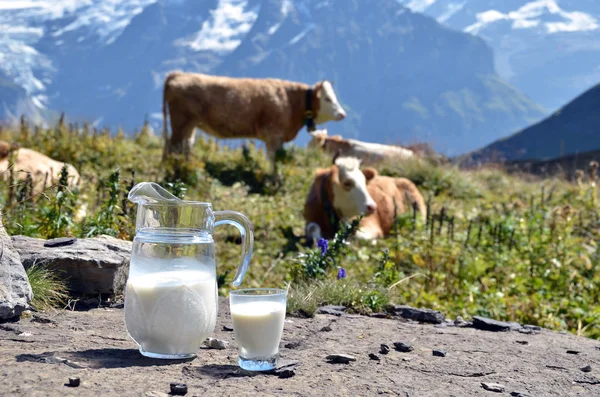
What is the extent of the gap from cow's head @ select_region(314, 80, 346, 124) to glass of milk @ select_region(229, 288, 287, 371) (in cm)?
988

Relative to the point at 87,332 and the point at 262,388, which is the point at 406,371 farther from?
the point at 87,332

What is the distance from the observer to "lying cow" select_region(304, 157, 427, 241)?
7.94 m

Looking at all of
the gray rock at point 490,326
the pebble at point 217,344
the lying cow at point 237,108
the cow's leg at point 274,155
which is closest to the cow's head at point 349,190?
the cow's leg at point 274,155

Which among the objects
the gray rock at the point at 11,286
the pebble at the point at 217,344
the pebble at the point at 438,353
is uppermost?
the gray rock at the point at 11,286

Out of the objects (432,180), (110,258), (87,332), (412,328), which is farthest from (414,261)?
(432,180)

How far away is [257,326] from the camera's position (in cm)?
272

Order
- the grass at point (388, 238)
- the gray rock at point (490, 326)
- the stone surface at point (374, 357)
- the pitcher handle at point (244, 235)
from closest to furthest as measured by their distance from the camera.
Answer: the pitcher handle at point (244, 235) < the stone surface at point (374, 357) < the gray rock at point (490, 326) < the grass at point (388, 238)

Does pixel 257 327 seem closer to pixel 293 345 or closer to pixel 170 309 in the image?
pixel 170 309

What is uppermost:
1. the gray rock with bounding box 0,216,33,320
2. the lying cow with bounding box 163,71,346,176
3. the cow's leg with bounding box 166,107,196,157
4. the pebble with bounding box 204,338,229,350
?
the lying cow with bounding box 163,71,346,176

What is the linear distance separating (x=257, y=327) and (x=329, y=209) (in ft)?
18.0

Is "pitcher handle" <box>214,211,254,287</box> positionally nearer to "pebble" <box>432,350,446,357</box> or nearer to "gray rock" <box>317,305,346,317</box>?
"pebble" <box>432,350,446,357</box>

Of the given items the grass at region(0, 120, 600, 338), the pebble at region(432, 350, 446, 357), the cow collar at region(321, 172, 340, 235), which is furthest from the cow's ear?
the pebble at region(432, 350, 446, 357)

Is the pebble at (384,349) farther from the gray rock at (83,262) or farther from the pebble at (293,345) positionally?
the gray rock at (83,262)

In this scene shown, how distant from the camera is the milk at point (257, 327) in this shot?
8.95 ft
